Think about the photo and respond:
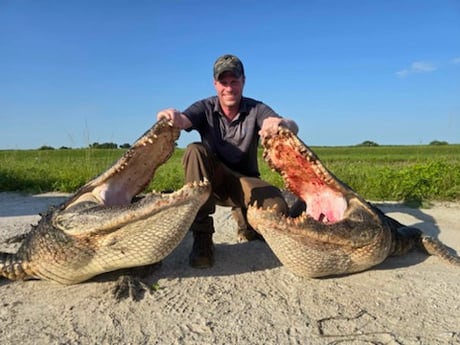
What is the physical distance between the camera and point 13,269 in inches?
142

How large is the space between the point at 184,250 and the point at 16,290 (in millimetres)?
1642

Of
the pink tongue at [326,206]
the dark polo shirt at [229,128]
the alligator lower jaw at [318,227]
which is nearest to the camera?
the alligator lower jaw at [318,227]

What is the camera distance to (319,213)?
4398 millimetres

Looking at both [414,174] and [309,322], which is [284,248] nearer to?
[309,322]

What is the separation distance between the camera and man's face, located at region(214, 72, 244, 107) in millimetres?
4570

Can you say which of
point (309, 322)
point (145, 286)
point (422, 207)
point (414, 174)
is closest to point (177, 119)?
point (145, 286)

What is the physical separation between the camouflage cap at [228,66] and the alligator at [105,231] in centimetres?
102

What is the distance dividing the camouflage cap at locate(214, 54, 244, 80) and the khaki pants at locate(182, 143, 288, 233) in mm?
804

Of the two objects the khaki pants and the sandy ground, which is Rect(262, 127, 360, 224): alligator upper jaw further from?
the sandy ground

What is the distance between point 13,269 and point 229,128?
96.7 inches

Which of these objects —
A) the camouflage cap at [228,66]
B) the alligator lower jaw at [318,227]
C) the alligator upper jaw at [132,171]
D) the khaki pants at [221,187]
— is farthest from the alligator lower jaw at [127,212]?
the camouflage cap at [228,66]

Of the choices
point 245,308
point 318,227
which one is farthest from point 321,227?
point 245,308

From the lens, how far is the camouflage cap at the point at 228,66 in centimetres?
451

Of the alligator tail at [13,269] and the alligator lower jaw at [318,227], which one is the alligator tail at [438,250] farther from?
the alligator tail at [13,269]
